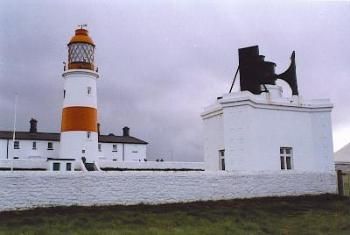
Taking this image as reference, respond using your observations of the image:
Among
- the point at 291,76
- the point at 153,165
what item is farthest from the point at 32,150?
the point at 291,76

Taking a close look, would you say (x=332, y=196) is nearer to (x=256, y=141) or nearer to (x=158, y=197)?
(x=256, y=141)

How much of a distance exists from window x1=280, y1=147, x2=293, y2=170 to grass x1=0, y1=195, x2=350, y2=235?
251 centimetres

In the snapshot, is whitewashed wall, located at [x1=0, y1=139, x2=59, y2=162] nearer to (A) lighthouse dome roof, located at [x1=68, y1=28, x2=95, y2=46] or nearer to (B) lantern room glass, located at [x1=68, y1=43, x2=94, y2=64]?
(B) lantern room glass, located at [x1=68, y1=43, x2=94, y2=64]

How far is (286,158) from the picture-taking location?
55.0ft

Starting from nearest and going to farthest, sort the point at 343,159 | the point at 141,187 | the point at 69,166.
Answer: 1. the point at 141,187
2. the point at 69,166
3. the point at 343,159

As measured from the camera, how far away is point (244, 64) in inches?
699

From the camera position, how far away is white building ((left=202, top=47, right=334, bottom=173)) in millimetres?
15648

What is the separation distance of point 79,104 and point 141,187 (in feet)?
38.8

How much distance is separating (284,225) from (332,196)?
5.22 metres

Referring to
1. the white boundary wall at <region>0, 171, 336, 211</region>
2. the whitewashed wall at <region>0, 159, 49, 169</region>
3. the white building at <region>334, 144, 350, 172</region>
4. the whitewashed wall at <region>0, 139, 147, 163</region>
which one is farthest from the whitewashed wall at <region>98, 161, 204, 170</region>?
the white building at <region>334, 144, 350, 172</region>

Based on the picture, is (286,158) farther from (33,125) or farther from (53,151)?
(33,125)

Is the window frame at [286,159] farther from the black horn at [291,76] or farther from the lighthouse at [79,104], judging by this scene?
the lighthouse at [79,104]

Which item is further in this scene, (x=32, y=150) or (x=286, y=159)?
(x=32, y=150)

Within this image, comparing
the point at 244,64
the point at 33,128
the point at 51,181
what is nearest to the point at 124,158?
the point at 33,128
